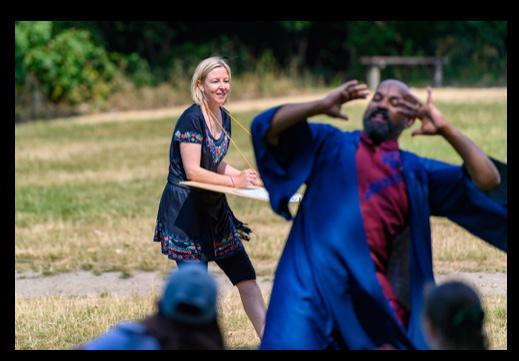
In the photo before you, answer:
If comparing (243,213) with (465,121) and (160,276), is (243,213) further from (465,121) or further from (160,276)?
(465,121)

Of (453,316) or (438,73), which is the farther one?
(438,73)

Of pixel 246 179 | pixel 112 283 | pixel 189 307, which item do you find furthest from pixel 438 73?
pixel 189 307

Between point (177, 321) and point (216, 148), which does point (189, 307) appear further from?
point (216, 148)

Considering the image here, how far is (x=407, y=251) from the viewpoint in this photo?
5430 millimetres

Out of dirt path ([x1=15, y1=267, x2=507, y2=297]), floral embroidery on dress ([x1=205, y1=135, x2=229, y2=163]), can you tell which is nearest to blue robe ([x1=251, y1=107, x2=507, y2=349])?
floral embroidery on dress ([x1=205, y1=135, x2=229, y2=163])

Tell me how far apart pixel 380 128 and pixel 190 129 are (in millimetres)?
2166

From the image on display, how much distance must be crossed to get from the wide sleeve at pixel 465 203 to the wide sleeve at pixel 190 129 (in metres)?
2.15

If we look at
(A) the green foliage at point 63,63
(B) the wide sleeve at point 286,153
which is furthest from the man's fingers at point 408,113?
(A) the green foliage at point 63,63

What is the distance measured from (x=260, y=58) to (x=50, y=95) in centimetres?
739

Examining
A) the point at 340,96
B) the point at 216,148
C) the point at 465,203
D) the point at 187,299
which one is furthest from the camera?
the point at 216,148

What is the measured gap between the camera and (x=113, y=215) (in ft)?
47.6
